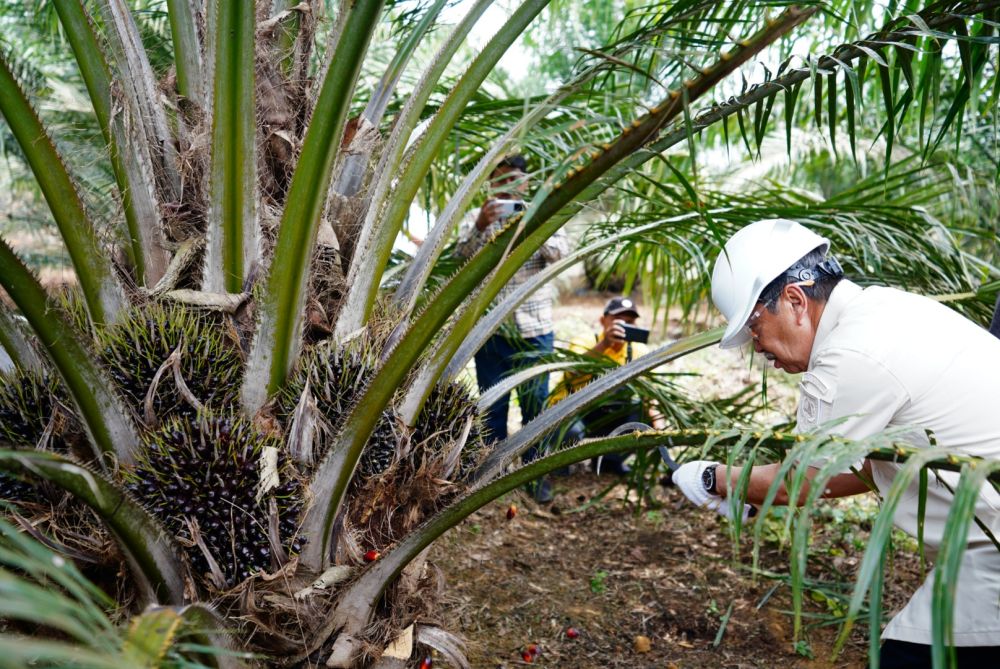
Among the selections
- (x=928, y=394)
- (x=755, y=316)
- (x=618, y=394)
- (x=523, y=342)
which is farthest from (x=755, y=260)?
(x=523, y=342)

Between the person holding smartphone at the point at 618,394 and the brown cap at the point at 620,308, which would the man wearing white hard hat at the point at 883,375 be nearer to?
the person holding smartphone at the point at 618,394

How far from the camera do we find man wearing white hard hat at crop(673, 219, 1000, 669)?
5.57 feet

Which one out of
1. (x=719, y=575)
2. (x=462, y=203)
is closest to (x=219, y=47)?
(x=462, y=203)

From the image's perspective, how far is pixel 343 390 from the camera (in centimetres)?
189

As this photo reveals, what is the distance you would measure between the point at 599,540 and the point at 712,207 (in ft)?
5.75

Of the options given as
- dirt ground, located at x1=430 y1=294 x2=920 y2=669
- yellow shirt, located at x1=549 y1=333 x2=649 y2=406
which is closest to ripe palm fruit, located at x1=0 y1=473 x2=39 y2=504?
dirt ground, located at x1=430 y1=294 x2=920 y2=669

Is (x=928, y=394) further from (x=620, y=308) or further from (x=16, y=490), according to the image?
(x=620, y=308)

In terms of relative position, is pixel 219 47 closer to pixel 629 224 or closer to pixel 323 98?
pixel 323 98

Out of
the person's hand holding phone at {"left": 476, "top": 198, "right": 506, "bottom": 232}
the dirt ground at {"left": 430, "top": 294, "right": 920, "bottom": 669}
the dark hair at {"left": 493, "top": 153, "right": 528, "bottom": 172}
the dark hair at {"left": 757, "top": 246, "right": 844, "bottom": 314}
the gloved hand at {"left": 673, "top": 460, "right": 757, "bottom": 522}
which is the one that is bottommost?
the dirt ground at {"left": 430, "top": 294, "right": 920, "bottom": 669}

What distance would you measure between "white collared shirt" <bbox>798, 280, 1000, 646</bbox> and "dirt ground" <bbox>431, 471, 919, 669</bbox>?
2.77ft

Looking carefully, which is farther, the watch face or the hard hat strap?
the watch face

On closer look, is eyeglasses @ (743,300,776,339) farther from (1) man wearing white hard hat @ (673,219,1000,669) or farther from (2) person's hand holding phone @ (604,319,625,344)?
(2) person's hand holding phone @ (604,319,625,344)

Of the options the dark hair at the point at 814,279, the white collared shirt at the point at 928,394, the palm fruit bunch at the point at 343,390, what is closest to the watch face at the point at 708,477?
the white collared shirt at the point at 928,394

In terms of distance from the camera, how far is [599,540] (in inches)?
146
